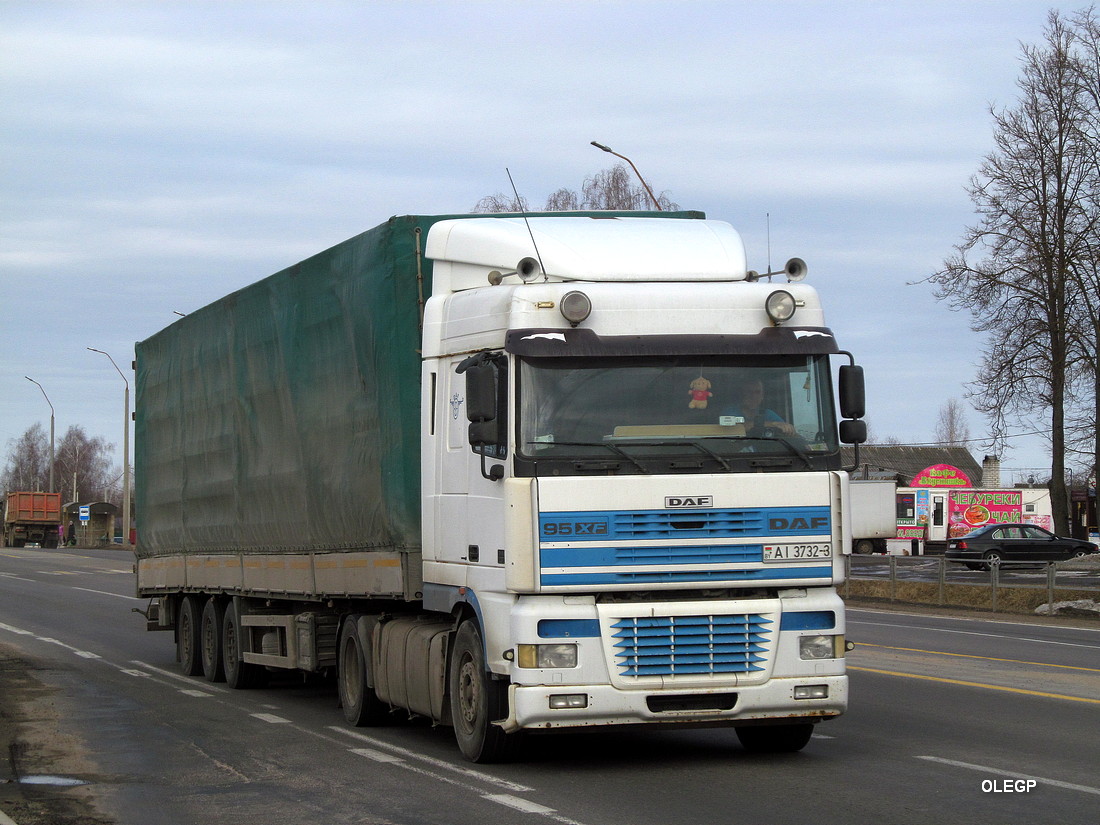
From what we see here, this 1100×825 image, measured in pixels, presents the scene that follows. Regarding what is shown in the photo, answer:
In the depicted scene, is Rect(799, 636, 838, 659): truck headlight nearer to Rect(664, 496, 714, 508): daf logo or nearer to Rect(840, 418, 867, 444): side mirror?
Rect(664, 496, 714, 508): daf logo

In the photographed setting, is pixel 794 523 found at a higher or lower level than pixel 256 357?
lower

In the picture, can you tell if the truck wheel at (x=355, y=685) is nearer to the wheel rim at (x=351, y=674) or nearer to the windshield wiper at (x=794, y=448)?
the wheel rim at (x=351, y=674)

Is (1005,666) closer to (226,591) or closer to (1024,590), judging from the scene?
(226,591)

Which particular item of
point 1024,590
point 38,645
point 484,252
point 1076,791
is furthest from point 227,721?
point 1024,590

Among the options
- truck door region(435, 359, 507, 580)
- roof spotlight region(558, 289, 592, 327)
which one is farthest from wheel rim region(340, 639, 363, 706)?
roof spotlight region(558, 289, 592, 327)

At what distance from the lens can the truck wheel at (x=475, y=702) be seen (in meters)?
9.95

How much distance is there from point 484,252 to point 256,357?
511 cm

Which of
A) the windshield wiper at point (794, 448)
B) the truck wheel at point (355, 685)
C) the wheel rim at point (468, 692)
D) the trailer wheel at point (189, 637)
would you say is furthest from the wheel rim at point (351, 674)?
the trailer wheel at point (189, 637)

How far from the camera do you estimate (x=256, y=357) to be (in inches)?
608

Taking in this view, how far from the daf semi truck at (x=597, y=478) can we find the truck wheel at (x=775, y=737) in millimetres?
20

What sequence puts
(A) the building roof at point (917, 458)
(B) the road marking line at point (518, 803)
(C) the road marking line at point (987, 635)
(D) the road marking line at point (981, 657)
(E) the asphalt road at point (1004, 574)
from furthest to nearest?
(A) the building roof at point (917, 458)
(E) the asphalt road at point (1004, 574)
(C) the road marking line at point (987, 635)
(D) the road marking line at point (981, 657)
(B) the road marking line at point (518, 803)

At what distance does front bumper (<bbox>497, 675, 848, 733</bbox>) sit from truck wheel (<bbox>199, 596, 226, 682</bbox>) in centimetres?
823

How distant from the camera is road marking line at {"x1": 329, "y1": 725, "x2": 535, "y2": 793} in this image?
935 cm

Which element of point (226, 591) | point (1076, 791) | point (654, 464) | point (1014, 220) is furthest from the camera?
point (1014, 220)
